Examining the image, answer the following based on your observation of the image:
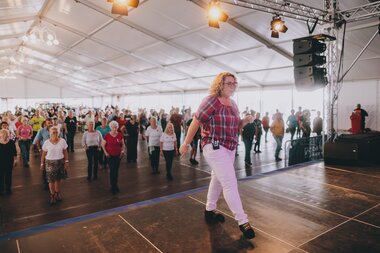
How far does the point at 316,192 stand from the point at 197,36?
32.0ft

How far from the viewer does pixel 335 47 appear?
21.9 feet

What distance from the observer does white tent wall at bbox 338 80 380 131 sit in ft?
41.3

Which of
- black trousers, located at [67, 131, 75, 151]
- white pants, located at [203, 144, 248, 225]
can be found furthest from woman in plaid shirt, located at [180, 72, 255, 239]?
black trousers, located at [67, 131, 75, 151]

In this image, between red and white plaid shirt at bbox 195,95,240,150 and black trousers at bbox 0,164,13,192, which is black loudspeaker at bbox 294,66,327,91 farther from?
black trousers at bbox 0,164,13,192

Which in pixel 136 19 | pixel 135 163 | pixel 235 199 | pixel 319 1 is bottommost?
pixel 135 163

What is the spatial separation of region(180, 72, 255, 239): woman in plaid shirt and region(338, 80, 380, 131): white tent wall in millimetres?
12849

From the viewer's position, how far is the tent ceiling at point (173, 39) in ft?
33.2

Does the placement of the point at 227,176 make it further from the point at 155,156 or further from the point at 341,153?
the point at 155,156

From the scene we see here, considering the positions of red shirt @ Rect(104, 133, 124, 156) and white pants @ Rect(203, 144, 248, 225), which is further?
red shirt @ Rect(104, 133, 124, 156)

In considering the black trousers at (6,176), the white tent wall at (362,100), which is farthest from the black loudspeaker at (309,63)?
the white tent wall at (362,100)

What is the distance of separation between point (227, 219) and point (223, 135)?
106 cm

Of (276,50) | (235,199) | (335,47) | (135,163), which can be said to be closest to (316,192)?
(235,199)

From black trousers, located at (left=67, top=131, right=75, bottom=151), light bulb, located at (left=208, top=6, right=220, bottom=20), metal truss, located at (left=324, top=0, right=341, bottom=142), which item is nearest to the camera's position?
metal truss, located at (left=324, top=0, right=341, bottom=142)

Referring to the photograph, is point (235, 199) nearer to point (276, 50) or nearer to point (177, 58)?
point (276, 50)
